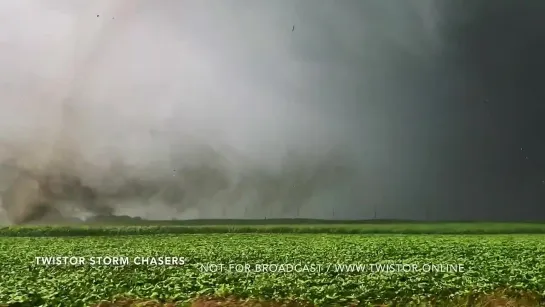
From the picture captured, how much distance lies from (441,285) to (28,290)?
13.1 metres

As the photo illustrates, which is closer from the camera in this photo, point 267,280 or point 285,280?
point 285,280

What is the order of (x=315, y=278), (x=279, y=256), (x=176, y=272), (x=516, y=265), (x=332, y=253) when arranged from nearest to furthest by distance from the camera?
(x=315, y=278)
(x=176, y=272)
(x=516, y=265)
(x=279, y=256)
(x=332, y=253)

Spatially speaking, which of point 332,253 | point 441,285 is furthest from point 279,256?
point 441,285

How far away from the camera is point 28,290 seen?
1420 cm

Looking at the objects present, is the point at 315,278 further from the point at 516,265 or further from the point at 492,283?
the point at 516,265

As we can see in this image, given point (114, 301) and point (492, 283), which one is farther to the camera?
point (492, 283)

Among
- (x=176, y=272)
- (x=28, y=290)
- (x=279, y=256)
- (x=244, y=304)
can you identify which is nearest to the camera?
(x=244, y=304)

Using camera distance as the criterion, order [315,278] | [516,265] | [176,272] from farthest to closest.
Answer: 1. [516,265]
2. [176,272]
3. [315,278]

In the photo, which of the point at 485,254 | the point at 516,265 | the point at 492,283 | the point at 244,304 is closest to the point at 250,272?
the point at 244,304

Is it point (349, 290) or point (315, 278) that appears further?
point (315, 278)

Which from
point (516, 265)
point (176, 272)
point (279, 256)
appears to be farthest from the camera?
point (279, 256)

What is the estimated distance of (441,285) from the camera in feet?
50.0

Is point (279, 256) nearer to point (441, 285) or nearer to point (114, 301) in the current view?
point (441, 285)

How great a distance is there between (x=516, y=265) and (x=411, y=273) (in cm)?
603
